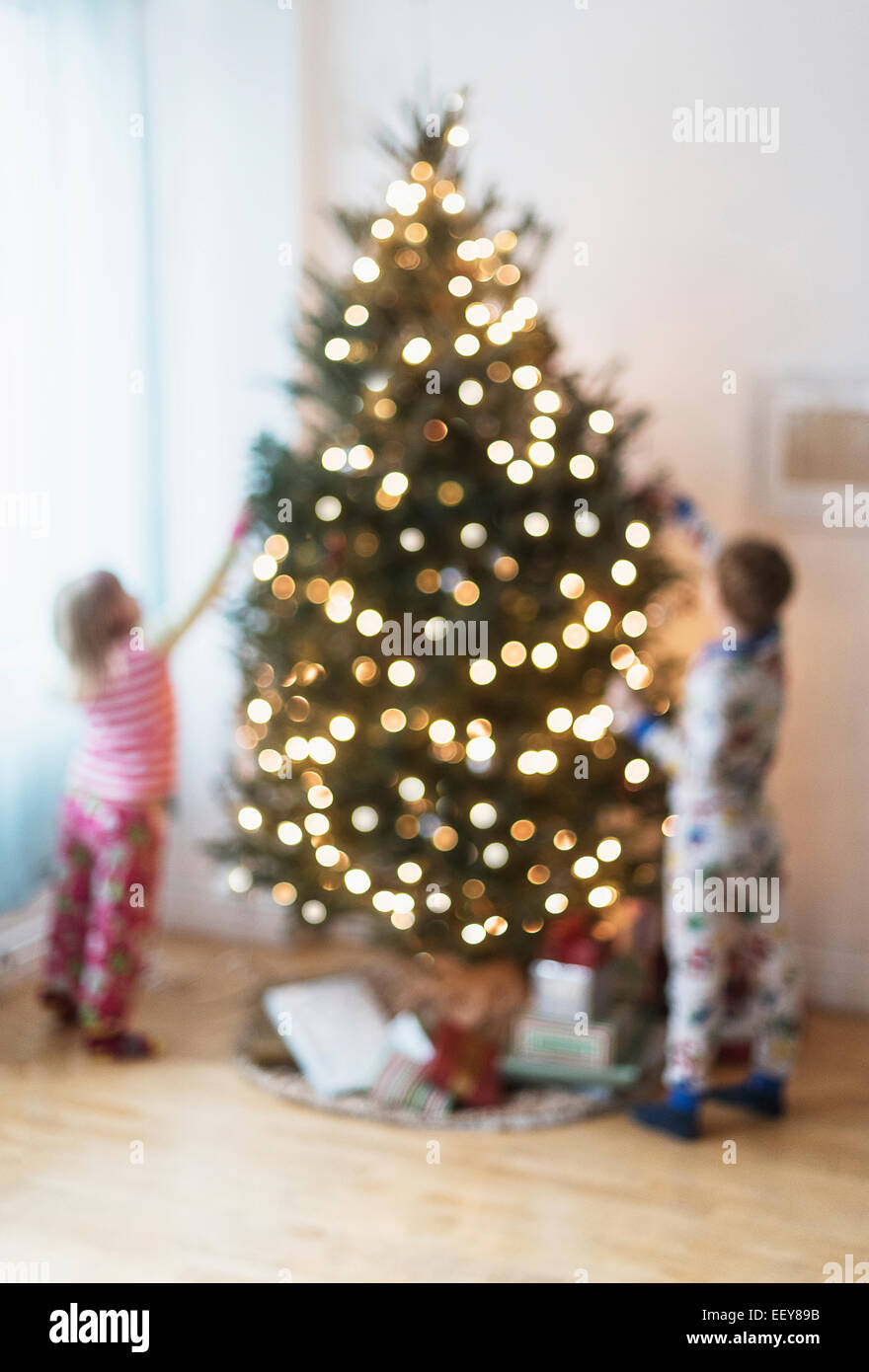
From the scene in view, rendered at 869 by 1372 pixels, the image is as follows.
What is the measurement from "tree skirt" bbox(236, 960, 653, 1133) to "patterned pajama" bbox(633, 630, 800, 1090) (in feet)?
0.66

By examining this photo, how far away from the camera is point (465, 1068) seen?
11.2 ft

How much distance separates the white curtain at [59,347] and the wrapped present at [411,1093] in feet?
3.79

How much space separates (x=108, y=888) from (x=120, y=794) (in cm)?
22

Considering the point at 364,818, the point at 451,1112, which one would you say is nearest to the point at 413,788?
the point at 364,818

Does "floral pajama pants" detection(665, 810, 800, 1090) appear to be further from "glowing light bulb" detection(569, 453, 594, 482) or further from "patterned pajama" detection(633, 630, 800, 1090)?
"glowing light bulb" detection(569, 453, 594, 482)

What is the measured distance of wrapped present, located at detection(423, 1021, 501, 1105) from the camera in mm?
3383

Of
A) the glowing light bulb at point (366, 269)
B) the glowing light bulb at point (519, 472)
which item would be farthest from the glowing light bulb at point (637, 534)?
the glowing light bulb at point (366, 269)

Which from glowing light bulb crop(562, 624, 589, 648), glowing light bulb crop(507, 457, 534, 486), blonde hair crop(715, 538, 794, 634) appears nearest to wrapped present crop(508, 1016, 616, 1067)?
glowing light bulb crop(562, 624, 589, 648)

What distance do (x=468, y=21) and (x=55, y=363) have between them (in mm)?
1373

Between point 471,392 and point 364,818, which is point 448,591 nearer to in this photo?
point 471,392

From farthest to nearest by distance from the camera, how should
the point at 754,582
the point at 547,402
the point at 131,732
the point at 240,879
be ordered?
1. the point at 240,879
2. the point at 131,732
3. the point at 547,402
4. the point at 754,582

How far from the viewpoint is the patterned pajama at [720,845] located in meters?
3.17

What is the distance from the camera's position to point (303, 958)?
4328 millimetres
